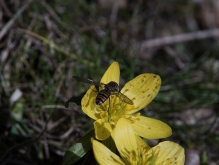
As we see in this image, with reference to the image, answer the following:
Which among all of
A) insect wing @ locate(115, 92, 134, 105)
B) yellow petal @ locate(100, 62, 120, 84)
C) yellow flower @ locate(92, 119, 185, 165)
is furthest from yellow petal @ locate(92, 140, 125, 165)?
yellow petal @ locate(100, 62, 120, 84)

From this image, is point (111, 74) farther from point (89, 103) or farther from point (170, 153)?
point (170, 153)

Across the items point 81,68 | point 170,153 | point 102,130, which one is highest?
point 102,130

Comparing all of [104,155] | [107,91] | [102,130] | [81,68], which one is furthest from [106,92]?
[81,68]

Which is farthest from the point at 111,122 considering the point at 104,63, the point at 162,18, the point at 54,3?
the point at 162,18

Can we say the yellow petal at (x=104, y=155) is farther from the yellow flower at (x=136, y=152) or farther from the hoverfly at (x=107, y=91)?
the hoverfly at (x=107, y=91)

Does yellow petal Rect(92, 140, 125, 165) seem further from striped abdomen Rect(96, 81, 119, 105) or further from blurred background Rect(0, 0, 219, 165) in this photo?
blurred background Rect(0, 0, 219, 165)

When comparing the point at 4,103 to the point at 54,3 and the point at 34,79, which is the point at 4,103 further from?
the point at 54,3
